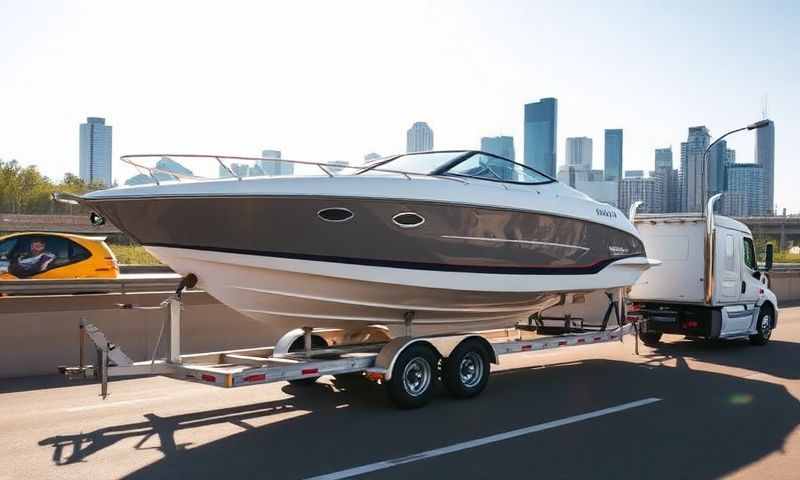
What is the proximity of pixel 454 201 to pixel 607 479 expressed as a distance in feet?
12.2

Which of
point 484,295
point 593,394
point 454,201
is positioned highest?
point 454,201

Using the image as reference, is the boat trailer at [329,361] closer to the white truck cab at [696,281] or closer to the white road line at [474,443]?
the white road line at [474,443]

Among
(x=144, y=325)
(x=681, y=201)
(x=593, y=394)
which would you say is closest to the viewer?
(x=593, y=394)

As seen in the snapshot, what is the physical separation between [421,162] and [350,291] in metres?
1.95

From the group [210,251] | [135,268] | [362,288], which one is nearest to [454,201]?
[362,288]

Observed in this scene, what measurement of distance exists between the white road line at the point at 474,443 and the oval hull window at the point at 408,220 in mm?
2416

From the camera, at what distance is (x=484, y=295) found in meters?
8.79

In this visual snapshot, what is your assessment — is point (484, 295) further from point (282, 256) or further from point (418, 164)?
point (282, 256)

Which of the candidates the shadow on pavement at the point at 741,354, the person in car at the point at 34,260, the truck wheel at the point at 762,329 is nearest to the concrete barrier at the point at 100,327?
the person in car at the point at 34,260

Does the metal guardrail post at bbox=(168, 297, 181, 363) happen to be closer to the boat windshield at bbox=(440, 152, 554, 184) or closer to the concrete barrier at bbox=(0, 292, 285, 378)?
the concrete barrier at bbox=(0, 292, 285, 378)

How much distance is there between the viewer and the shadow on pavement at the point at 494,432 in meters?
5.47

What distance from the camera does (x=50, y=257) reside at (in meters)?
15.9

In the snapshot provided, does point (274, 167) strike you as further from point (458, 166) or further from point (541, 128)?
point (541, 128)

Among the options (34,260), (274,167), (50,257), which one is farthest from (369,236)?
(34,260)
